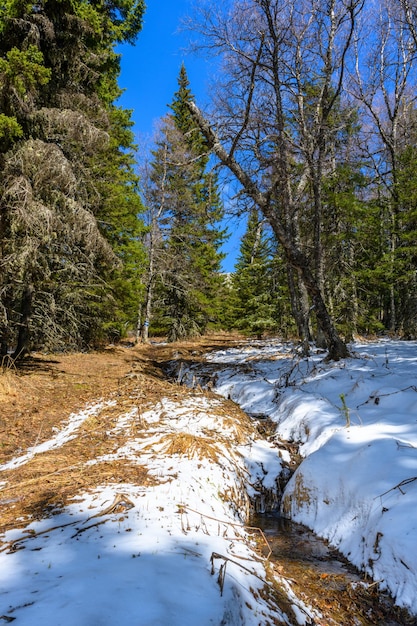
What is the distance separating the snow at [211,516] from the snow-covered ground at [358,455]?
0.04 feet

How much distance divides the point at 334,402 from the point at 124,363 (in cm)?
653

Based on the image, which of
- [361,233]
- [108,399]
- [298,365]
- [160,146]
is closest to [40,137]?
[108,399]

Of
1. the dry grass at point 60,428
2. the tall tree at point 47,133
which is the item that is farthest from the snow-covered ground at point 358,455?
the tall tree at point 47,133

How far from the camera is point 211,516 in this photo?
2896 millimetres

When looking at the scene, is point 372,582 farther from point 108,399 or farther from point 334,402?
point 108,399

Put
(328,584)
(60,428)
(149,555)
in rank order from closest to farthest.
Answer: (149,555) → (328,584) → (60,428)

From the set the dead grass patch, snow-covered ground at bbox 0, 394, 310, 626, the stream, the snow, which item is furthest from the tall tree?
the stream

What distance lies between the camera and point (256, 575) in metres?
2.18

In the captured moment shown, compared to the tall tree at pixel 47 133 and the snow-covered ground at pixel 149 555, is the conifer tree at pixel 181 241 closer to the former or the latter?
the tall tree at pixel 47 133

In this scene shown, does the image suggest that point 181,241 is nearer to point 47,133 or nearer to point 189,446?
point 47,133

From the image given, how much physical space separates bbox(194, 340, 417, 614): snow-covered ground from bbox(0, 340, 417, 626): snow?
0.01m

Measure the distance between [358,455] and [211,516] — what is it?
1.61 metres

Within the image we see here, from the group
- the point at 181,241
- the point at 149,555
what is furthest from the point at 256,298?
the point at 149,555

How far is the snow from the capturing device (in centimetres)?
170
